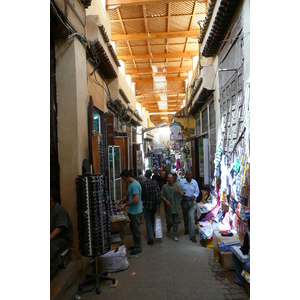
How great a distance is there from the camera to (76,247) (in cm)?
478

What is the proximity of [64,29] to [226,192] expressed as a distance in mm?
4994

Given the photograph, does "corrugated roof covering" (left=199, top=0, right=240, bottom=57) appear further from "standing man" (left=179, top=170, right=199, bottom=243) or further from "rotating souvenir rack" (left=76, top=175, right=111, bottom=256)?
"rotating souvenir rack" (left=76, top=175, right=111, bottom=256)

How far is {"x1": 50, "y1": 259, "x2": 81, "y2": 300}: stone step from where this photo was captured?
367cm

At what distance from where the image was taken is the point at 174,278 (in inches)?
183

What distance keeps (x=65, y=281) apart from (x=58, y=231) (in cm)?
76

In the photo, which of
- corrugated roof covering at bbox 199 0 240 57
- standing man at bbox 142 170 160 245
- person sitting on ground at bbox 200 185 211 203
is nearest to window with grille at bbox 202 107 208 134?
person sitting on ground at bbox 200 185 211 203

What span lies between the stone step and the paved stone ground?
10.4 inches

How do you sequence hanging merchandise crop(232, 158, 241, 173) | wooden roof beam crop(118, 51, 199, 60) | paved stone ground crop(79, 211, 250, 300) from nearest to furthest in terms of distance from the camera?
paved stone ground crop(79, 211, 250, 300) < hanging merchandise crop(232, 158, 241, 173) < wooden roof beam crop(118, 51, 199, 60)

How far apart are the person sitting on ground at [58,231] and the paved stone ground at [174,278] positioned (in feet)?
2.50

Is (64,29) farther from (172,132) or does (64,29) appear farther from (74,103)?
(172,132)

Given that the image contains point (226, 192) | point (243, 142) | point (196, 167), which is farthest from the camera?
point (196, 167)

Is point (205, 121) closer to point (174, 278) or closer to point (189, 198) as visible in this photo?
point (189, 198)

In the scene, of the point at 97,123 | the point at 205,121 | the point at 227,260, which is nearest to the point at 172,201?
the point at 227,260

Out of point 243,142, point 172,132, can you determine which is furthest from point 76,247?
point 172,132
